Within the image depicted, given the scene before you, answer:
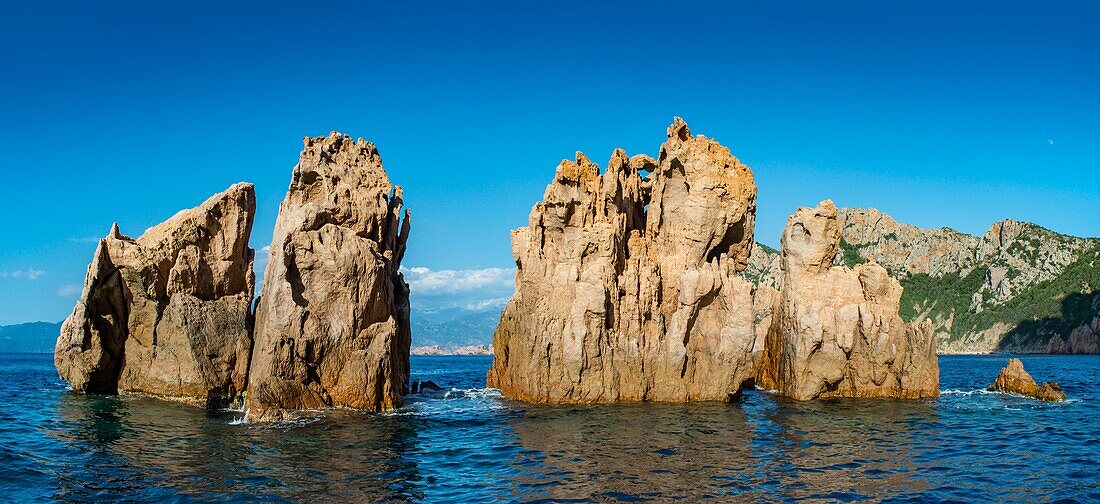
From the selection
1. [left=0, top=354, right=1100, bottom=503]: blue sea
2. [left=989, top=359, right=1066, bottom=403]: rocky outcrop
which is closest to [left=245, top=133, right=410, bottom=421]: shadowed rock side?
[left=0, top=354, right=1100, bottom=503]: blue sea

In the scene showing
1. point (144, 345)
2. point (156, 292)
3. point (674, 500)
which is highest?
point (156, 292)

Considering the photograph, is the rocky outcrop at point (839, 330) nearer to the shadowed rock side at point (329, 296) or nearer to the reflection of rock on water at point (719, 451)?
the reflection of rock on water at point (719, 451)

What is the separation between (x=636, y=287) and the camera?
40406 millimetres

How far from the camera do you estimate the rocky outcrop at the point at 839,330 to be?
41.7 metres

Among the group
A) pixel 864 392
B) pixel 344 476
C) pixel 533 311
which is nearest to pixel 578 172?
pixel 533 311

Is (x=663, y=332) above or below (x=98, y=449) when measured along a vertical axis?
above

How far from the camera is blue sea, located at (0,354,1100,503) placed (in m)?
20.7

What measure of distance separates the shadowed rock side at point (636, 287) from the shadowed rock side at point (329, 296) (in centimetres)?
768

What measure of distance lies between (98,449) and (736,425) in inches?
935

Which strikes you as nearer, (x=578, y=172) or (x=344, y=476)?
(x=344, y=476)

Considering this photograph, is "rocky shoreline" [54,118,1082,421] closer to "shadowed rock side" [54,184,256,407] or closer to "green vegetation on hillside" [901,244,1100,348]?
"shadowed rock side" [54,184,256,407]

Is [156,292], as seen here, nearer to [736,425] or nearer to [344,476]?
[344,476]

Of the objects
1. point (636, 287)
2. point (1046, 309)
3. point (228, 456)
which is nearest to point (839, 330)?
point (636, 287)

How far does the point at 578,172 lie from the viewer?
137ft
